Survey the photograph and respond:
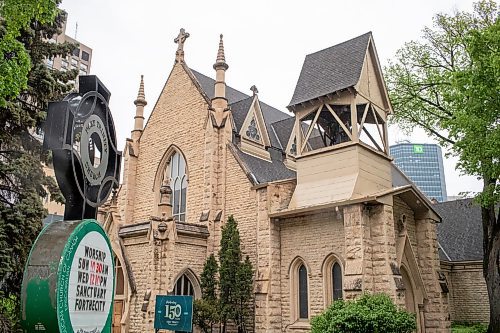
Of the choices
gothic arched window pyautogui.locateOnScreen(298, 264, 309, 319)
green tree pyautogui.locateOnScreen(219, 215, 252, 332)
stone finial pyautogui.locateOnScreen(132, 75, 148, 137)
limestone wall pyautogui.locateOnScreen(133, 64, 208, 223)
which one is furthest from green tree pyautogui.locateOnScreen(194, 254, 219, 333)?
stone finial pyautogui.locateOnScreen(132, 75, 148, 137)

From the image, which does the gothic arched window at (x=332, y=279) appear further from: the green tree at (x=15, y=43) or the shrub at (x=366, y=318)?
the green tree at (x=15, y=43)

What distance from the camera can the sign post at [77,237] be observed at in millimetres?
4230

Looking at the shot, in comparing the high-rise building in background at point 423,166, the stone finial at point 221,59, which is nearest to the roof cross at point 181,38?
the stone finial at point 221,59

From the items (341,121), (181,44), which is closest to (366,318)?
(341,121)

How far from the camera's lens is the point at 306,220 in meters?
17.5

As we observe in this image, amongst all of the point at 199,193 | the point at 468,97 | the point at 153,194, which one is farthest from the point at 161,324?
the point at 468,97

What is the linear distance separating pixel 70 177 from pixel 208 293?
44.2 ft

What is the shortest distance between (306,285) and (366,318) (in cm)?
445

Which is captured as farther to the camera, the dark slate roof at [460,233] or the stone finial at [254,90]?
the dark slate roof at [460,233]

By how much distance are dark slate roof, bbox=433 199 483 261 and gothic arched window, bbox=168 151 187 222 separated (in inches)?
572

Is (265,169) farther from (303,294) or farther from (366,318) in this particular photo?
(366,318)

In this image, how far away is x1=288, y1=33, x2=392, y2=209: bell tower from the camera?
17281 millimetres

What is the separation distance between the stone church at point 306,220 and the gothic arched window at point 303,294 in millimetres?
36

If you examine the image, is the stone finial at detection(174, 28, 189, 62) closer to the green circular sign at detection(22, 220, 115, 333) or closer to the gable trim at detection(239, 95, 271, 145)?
the gable trim at detection(239, 95, 271, 145)
